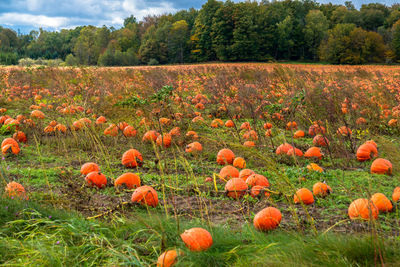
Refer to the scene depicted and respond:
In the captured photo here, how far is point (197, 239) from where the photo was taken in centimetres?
207

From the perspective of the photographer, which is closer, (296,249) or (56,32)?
(296,249)

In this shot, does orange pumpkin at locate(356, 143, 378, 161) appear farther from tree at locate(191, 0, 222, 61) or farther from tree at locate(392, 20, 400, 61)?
tree at locate(191, 0, 222, 61)

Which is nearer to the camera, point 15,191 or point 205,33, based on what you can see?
point 15,191

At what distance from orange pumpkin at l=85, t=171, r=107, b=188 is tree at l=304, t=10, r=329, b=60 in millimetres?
51084

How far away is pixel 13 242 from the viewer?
7.21 feet

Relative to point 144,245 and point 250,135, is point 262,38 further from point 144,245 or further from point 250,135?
point 144,245

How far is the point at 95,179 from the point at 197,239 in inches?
71.3

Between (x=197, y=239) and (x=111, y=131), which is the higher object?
(x=111, y=131)

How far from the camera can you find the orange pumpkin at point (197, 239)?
2.05 meters

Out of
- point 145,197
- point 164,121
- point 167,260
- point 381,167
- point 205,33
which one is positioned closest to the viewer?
point 167,260

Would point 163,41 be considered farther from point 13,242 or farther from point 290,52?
point 13,242

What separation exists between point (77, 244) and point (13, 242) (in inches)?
17.1

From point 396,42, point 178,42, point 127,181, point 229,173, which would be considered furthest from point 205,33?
point 127,181

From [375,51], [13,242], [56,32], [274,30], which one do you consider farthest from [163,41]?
[13,242]
